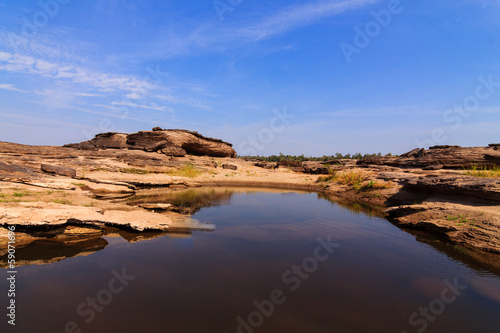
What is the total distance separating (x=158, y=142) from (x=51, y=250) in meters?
22.7

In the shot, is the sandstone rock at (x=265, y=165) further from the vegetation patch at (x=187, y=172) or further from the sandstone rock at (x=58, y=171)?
the sandstone rock at (x=58, y=171)

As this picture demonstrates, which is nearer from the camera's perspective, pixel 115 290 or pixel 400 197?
pixel 115 290

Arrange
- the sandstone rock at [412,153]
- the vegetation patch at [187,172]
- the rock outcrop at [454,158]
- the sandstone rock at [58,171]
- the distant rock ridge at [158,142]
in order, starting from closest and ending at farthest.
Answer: the sandstone rock at [58,171]
the rock outcrop at [454,158]
the vegetation patch at [187,172]
the sandstone rock at [412,153]
the distant rock ridge at [158,142]

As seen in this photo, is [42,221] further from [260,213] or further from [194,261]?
[260,213]

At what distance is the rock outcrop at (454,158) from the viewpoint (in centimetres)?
1619

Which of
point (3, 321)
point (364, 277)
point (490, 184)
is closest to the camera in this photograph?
point (3, 321)

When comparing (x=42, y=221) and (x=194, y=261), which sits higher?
(x=42, y=221)

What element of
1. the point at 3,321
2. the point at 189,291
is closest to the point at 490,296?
the point at 189,291

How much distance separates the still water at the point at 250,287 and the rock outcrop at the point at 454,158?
15.3 meters

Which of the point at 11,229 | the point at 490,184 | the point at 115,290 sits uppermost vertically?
the point at 490,184

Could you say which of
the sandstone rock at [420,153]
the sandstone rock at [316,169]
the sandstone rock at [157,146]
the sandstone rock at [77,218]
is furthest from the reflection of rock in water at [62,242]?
the sandstone rock at [420,153]

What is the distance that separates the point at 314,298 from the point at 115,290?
3.52m

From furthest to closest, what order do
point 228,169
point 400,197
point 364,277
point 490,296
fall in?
point 228,169 → point 400,197 → point 364,277 → point 490,296

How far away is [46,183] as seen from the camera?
9969mm
